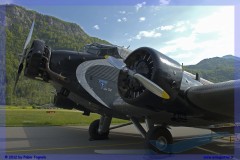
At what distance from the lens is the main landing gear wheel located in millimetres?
9609

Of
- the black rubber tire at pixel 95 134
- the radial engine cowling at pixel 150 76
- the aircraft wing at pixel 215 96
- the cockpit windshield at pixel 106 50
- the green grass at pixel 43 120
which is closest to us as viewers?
the aircraft wing at pixel 215 96

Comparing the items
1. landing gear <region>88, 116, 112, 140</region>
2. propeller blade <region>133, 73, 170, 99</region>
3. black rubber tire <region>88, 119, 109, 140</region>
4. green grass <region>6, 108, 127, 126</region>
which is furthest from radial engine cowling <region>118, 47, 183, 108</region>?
green grass <region>6, 108, 127, 126</region>

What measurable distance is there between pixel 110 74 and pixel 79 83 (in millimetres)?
1449

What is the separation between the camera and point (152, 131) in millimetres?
9750

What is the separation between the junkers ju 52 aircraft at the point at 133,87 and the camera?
8.84 metres

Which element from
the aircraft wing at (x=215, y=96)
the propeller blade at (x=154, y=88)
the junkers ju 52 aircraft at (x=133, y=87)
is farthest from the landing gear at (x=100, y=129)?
the propeller blade at (x=154, y=88)

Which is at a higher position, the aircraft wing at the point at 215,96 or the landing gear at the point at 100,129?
the aircraft wing at the point at 215,96

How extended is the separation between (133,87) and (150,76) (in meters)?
0.70

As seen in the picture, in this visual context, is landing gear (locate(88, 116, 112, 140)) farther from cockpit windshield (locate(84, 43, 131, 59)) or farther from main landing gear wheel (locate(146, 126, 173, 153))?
main landing gear wheel (locate(146, 126, 173, 153))

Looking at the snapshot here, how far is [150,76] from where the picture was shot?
9070mm

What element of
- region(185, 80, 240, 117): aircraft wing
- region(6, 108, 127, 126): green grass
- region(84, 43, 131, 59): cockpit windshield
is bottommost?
region(6, 108, 127, 126): green grass

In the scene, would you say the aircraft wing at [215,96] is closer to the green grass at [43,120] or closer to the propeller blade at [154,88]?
the propeller blade at [154,88]

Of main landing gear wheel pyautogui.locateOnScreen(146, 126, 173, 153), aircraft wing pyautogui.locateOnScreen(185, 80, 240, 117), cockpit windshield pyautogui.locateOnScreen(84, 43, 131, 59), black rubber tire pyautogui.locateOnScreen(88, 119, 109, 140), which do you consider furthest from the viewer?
black rubber tire pyautogui.locateOnScreen(88, 119, 109, 140)

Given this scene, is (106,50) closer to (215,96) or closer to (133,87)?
(133,87)
